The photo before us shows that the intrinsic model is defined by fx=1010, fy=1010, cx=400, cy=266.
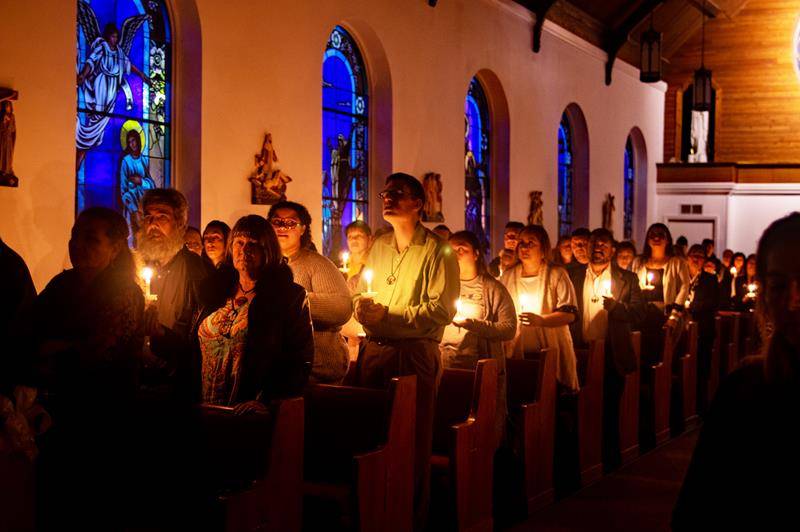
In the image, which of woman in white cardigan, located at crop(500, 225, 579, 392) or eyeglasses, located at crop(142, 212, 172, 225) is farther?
woman in white cardigan, located at crop(500, 225, 579, 392)

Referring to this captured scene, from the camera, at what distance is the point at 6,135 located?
21.6 ft

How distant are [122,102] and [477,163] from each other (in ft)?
23.8

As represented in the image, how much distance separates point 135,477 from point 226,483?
36 cm

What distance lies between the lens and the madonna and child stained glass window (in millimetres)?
7859

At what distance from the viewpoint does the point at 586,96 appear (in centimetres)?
1761

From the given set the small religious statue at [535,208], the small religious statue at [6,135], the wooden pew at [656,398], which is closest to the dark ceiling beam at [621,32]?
the small religious statue at [535,208]

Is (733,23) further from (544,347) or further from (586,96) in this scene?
(544,347)

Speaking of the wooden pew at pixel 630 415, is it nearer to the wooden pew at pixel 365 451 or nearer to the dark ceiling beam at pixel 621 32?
the wooden pew at pixel 365 451

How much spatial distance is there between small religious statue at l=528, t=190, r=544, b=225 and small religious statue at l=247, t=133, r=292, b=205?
6694 millimetres

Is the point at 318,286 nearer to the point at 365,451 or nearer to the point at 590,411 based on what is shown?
the point at 365,451

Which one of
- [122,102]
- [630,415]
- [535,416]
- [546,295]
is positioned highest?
[122,102]

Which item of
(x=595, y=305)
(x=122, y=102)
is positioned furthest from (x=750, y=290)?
(x=122, y=102)

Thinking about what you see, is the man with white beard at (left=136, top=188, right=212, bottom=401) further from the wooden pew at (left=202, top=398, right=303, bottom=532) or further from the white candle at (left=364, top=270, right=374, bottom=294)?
the white candle at (left=364, top=270, right=374, bottom=294)

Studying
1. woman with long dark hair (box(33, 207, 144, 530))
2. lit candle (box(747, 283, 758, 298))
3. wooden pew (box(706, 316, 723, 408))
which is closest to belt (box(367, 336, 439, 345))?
woman with long dark hair (box(33, 207, 144, 530))
